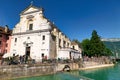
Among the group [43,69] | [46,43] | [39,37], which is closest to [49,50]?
[46,43]

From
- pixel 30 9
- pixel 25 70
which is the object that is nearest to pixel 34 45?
pixel 30 9

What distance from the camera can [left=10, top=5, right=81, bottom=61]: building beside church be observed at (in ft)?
129

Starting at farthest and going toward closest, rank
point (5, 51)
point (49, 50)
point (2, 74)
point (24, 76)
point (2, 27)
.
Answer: point (2, 27), point (5, 51), point (49, 50), point (24, 76), point (2, 74)

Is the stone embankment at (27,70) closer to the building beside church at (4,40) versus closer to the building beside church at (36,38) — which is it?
the building beside church at (36,38)

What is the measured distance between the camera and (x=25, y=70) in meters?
24.5

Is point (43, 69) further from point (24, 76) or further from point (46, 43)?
point (46, 43)

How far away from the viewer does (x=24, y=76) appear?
79.3 feet

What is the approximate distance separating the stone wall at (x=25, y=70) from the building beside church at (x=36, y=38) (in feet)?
30.3

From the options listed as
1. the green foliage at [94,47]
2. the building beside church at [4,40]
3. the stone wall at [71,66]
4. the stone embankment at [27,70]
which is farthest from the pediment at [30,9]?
the green foliage at [94,47]

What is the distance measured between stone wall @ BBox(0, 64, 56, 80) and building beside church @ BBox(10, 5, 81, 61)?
923 cm

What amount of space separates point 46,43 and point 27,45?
18.8ft

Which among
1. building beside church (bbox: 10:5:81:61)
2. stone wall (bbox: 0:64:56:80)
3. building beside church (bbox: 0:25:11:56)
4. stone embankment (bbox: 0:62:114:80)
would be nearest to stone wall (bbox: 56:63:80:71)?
stone embankment (bbox: 0:62:114:80)

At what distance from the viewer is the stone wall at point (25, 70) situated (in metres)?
21.6

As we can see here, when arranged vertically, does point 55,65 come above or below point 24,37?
below
